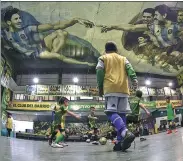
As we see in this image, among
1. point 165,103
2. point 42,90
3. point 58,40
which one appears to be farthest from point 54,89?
point 165,103

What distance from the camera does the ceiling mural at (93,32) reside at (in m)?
1.71

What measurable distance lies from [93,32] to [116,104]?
3.20 ft

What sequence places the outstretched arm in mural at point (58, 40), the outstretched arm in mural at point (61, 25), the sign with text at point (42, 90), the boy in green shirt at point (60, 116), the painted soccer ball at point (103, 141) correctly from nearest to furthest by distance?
1. the painted soccer ball at point (103, 141)
2. the boy in green shirt at point (60, 116)
3. the sign with text at point (42, 90)
4. the outstretched arm in mural at point (58, 40)
5. the outstretched arm in mural at point (61, 25)

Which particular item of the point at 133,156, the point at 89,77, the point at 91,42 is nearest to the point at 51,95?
the point at 89,77

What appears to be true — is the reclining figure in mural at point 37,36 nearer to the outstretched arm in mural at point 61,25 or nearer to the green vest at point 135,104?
the outstretched arm in mural at point 61,25

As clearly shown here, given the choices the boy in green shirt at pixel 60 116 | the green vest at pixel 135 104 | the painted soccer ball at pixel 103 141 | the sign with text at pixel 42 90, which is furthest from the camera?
the sign with text at pixel 42 90

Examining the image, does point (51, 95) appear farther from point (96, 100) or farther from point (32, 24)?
point (32, 24)

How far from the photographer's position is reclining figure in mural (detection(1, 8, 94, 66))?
1685 mm

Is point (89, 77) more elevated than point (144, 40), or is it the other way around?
point (144, 40)

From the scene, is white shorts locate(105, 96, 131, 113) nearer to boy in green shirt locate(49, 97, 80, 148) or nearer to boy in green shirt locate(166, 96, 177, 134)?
boy in green shirt locate(49, 97, 80, 148)

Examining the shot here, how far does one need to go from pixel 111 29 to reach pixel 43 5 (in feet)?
1.43

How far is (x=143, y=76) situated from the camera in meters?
1.61

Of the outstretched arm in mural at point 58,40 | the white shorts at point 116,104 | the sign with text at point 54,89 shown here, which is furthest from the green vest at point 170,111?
the white shorts at point 116,104

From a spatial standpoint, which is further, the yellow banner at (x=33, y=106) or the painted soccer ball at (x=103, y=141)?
the yellow banner at (x=33, y=106)
